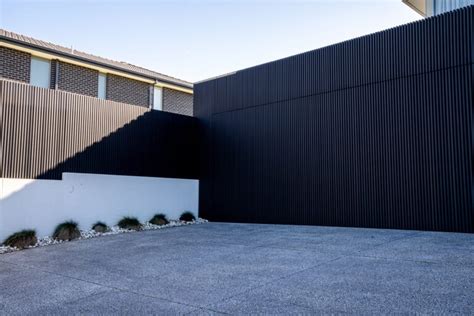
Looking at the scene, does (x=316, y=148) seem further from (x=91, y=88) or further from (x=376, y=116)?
(x=91, y=88)

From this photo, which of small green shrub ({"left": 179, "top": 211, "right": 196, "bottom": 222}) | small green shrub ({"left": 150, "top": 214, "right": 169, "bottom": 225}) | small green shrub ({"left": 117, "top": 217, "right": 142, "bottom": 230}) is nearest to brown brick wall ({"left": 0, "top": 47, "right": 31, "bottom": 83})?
small green shrub ({"left": 117, "top": 217, "right": 142, "bottom": 230})

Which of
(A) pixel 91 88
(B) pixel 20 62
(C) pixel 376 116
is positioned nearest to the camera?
(C) pixel 376 116

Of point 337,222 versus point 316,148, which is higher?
point 316,148

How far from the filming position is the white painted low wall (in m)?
10.6

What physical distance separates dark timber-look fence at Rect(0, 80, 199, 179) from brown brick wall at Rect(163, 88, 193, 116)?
4458 mm

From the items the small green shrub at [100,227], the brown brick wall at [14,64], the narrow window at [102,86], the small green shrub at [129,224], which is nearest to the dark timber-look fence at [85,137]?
the small green shrub at [129,224]

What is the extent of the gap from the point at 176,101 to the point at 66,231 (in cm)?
1088

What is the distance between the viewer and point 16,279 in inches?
255

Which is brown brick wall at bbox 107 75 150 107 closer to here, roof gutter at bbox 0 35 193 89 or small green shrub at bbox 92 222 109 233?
roof gutter at bbox 0 35 193 89

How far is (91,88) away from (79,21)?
5.09 m

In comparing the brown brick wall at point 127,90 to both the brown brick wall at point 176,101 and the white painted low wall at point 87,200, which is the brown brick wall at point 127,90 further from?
the white painted low wall at point 87,200

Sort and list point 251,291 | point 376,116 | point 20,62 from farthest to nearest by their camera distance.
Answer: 1. point 20,62
2. point 376,116
3. point 251,291

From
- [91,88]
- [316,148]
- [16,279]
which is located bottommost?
[16,279]

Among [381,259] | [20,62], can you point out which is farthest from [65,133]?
[381,259]
